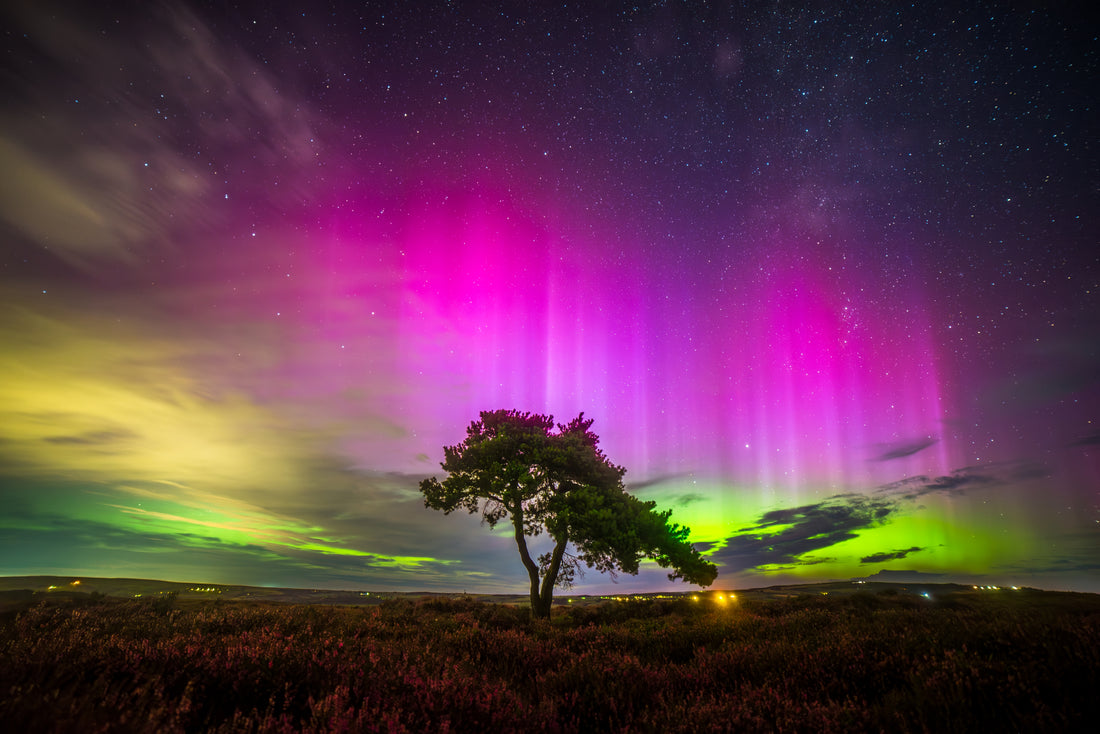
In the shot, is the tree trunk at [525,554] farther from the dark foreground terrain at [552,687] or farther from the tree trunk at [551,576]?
the dark foreground terrain at [552,687]

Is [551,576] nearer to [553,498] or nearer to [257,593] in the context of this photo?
[553,498]

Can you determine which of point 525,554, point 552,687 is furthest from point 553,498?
point 552,687

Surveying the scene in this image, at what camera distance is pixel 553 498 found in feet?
58.6

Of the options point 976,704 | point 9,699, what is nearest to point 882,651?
point 976,704

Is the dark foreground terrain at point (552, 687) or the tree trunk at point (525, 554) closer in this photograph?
the dark foreground terrain at point (552, 687)

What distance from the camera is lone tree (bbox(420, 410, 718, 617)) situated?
671 inches

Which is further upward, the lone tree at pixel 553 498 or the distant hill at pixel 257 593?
the lone tree at pixel 553 498

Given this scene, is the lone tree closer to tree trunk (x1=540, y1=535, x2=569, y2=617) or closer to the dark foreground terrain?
Answer: tree trunk (x1=540, y1=535, x2=569, y2=617)

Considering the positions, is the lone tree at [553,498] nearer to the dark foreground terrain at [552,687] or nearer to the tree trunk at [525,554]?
the tree trunk at [525,554]

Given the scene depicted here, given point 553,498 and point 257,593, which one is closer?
point 553,498

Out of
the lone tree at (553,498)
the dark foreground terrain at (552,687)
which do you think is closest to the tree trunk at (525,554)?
the lone tree at (553,498)

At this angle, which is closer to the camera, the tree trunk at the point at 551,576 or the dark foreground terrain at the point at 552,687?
the dark foreground terrain at the point at 552,687

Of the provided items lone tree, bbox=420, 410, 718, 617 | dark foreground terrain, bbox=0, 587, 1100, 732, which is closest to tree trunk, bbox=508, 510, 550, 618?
lone tree, bbox=420, 410, 718, 617

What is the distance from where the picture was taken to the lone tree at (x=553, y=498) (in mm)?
17047
